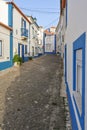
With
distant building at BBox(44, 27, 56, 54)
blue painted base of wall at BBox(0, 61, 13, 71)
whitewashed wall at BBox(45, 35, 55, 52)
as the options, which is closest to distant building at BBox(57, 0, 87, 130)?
blue painted base of wall at BBox(0, 61, 13, 71)

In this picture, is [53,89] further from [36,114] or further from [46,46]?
[46,46]

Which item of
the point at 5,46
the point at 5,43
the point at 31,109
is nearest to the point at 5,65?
the point at 5,46

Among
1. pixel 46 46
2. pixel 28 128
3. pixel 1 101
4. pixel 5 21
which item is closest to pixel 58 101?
pixel 1 101

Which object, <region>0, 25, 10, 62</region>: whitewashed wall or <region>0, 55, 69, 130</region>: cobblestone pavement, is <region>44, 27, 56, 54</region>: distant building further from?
<region>0, 55, 69, 130</region>: cobblestone pavement

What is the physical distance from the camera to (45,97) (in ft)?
30.3

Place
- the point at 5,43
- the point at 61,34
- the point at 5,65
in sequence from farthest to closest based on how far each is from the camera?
the point at 61,34
the point at 5,43
the point at 5,65

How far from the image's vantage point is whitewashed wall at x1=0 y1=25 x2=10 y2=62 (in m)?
18.0

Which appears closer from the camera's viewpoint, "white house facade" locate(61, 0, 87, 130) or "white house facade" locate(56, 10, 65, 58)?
"white house facade" locate(61, 0, 87, 130)

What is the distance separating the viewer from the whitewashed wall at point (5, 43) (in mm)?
18047

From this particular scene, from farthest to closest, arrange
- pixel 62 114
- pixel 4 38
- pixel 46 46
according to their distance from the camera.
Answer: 1. pixel 46 46
2. pixel 4 38
3. pixel 62 114

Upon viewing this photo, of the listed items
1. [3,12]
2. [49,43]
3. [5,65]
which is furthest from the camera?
[49,43]

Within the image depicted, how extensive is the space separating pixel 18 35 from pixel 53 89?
14.4 m

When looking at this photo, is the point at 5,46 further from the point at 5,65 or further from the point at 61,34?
the point at 61,34

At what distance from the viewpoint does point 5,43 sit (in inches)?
750
